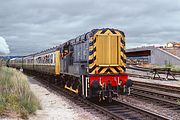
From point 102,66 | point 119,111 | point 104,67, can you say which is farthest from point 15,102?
point 104,67

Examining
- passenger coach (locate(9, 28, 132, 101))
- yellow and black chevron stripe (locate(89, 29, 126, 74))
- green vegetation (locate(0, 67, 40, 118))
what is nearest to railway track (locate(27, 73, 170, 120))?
passenger coach (locate(9, 28, 132, 101))

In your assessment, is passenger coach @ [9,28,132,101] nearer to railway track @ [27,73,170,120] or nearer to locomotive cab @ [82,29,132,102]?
locomotive cab @ [82,29,132,102]

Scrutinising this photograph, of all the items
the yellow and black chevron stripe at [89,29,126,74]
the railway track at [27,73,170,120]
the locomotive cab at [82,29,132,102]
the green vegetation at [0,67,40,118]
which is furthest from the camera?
the yellow and black chevron stripe at [89,29,126,74]

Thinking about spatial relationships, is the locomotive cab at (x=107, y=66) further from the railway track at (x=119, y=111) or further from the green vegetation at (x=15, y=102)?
the green vegetation at (x=15, y=102)

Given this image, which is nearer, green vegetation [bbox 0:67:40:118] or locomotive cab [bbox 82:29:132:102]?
green vegetation [bbox 0:67:40:118]

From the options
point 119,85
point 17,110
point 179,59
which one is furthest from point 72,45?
point 179,59

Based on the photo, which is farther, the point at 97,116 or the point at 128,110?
the point at 128,110

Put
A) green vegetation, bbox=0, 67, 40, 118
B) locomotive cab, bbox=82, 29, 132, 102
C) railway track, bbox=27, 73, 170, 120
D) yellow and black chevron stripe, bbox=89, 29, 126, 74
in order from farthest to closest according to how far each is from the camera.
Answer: yellow and black chevron stripe, bbox=89, 29, 126, 74
locomotive cab, bbox=82, 29, 132, 102
railway track, bbox=27, 73, 170, 120
green vegetation, bbox=0, 67, 40, 118

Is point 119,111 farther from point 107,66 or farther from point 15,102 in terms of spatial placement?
point 15,102

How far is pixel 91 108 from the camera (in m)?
13.2

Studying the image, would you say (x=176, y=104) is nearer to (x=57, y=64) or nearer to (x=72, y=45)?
(x=72, y=45)

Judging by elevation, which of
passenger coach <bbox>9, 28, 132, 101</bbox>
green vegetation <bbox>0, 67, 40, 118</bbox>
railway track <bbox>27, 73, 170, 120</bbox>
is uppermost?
passenger coach <bbox>9, 28, 132, 101</bbox>

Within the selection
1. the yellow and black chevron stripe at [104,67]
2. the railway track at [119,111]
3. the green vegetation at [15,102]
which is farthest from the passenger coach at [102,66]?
the green vegetation at [15,102]

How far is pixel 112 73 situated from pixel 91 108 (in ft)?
6.56
